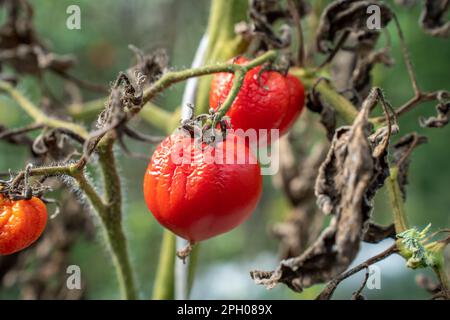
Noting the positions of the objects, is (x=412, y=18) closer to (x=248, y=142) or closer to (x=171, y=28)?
(x=171, y=28)

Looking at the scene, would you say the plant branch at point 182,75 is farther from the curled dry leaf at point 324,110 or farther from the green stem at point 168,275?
the green stem at point 168,275

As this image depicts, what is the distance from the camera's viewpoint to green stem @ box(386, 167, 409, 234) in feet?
2.53

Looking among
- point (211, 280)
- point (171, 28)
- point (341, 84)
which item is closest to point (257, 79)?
point (341, 84)

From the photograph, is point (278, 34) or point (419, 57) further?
point (419, 57)

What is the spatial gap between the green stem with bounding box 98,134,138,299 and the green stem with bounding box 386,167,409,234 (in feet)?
1.19

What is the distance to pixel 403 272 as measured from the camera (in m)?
2.18

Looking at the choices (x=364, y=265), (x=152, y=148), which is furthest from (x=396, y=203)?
(x=152, y=148)

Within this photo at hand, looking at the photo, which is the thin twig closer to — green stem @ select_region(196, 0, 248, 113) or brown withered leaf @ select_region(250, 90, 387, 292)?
green stem @ select_region(196, 0, 248, 113)

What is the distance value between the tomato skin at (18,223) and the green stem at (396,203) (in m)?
0.44

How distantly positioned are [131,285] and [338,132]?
0.44 m

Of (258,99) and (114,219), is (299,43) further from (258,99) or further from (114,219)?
(114,219)

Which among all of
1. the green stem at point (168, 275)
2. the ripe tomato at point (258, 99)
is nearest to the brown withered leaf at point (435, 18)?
the ripe tomato at point (258, 99)
